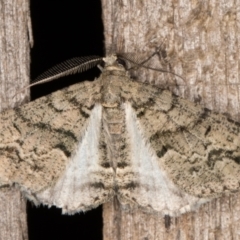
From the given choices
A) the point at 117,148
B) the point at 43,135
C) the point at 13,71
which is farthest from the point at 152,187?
the point at 13,71

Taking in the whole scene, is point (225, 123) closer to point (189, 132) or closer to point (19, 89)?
point (189, 132)

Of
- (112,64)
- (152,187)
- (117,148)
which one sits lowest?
(152,187)

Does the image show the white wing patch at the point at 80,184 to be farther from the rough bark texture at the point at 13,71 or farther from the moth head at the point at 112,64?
the moth head at the point at 112,64

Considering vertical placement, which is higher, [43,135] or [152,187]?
[43,135]

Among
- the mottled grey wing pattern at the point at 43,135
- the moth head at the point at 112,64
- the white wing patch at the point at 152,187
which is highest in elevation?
the moth head at the point at 112,64

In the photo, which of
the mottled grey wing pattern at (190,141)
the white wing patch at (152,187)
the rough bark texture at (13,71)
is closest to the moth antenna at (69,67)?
the rough bark texture at (13,71)

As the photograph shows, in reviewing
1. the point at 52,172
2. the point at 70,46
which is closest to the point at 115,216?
the point at 52,172

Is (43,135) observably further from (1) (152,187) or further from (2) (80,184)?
(1) (152,187)
